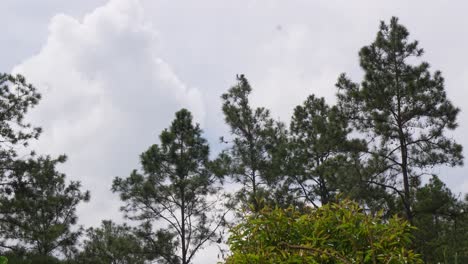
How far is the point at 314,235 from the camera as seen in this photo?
455 cm

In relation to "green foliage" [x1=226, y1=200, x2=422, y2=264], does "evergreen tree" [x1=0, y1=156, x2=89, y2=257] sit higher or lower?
higher

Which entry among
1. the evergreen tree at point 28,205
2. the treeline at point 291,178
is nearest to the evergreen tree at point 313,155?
the treeline at point 291,178

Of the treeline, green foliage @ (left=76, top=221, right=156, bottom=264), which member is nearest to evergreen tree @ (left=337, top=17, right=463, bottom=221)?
the treeline

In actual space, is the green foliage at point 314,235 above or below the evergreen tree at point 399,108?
below

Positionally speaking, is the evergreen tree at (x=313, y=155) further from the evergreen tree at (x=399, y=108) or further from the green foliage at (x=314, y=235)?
the green foliage at (x=314, y=235)

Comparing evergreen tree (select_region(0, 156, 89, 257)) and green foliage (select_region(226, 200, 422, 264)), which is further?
evergreen tree (select_region(0, 156, 89, 257))

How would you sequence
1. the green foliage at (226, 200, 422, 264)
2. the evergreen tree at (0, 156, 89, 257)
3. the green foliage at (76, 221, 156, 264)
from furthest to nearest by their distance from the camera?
1. the green foliage at (76, 221, 156, 264)
2. the evergreen tree at (0, 156, 89, 257)
3. the green foliage at (226, 200, 422, 264)

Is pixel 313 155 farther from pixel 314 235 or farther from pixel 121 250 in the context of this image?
pixel 314 235

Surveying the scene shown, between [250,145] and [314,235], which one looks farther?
[250,145]

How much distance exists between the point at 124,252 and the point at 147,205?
2.45 m

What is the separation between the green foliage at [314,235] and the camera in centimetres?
430

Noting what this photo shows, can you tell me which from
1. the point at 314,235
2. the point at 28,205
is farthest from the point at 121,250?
the point at 314,235

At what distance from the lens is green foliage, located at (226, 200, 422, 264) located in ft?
14.1

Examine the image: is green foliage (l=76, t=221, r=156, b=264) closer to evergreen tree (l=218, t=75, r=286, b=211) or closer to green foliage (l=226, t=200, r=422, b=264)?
evergreen tree (l=218, t=75, r=286, b=211)
